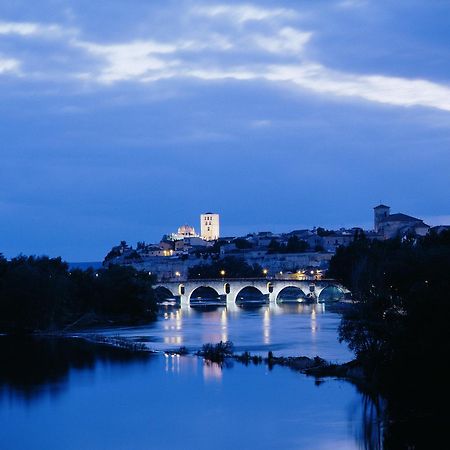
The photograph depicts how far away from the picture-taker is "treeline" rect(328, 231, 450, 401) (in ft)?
72.7

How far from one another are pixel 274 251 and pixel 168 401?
278 ft

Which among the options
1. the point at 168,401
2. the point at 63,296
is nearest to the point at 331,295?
the point at 63,296

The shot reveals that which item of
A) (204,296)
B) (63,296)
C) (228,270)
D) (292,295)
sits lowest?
(63,296)

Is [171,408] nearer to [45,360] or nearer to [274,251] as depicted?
[45,360]

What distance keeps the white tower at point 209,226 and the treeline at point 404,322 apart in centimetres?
12230

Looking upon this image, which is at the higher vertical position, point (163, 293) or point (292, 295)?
point (163, 293)

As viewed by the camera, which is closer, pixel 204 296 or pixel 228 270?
pixel 204 296

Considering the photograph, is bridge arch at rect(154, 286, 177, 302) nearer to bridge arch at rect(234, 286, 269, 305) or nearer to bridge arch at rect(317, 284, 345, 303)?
bridge arch at rect(234, 286, 269, 305)

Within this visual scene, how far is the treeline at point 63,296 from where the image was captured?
43.8m

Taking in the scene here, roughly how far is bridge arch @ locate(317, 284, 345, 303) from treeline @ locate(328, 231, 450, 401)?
45.1m

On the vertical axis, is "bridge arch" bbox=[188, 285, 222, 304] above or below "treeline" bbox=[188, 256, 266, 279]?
below

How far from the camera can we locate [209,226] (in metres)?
149

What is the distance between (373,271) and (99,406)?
294 inches

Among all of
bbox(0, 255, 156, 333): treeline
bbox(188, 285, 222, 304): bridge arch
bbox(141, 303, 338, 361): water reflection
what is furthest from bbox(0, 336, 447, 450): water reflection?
bbox(188, 285, 222, 304): bridge arch
